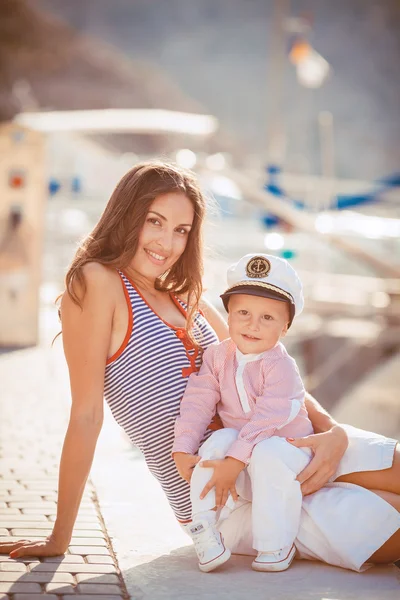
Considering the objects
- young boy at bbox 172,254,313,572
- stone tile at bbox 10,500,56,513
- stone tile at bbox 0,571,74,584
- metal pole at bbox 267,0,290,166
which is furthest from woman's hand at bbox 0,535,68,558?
metal pole at bbox 267,0,290,166

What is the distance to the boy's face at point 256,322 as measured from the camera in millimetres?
3084

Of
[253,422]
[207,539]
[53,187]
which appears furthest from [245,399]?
[53,187]

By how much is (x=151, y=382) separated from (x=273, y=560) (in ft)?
2.37

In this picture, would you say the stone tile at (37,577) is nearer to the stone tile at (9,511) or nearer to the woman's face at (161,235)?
the stone tile at (9,511)

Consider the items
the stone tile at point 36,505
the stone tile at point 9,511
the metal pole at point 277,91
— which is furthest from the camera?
the metal pole at point 277,91

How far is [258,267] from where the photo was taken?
315 cm

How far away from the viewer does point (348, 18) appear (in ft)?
165

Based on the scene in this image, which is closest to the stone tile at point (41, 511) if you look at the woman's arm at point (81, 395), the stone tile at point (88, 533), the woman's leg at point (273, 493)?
the stone tile at point (88, 533)

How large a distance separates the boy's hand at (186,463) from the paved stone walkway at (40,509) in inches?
15.2

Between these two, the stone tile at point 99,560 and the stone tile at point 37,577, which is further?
the stone tile at point 99,560

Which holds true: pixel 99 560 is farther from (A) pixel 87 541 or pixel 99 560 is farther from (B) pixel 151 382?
(B) pixel 151 382

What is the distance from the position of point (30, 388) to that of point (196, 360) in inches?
144

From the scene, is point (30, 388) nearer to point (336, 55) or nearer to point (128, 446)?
point (128, 446)

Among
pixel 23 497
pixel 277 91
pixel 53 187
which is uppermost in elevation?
pixel 277 91
